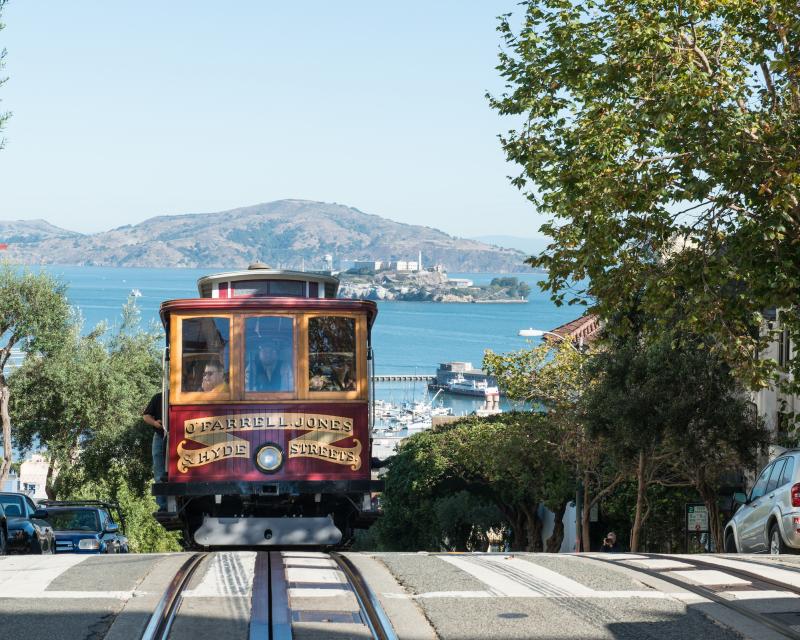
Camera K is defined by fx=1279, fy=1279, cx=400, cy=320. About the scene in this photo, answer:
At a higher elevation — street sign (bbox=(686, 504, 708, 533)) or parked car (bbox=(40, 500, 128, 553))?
parked car (bbox=(40, 500, 128, 553))

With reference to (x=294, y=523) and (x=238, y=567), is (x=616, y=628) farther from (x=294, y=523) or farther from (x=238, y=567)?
(x=294, y=523)

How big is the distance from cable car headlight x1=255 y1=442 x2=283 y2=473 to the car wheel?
5.94m

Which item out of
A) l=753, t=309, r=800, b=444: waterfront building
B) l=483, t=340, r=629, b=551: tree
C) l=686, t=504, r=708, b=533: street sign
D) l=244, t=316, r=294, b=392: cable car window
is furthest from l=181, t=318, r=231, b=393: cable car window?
l=483, t=340, r=629, b=551: tree

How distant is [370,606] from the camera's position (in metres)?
8.76

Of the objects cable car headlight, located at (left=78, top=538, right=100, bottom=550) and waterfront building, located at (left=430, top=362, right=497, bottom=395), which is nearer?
cable car headlight, located at (left=78, top=538, right=100, bottom=550)

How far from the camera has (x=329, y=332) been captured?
15.2 meters

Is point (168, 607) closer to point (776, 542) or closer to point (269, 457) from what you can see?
point (269, 457)

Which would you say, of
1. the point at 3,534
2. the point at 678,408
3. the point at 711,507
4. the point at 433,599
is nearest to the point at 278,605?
the point at 433,599

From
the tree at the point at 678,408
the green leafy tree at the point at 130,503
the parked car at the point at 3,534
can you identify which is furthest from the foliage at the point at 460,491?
the parked car at the point at 3,534

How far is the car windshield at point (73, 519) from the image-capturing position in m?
22.5

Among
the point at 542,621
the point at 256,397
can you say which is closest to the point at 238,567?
the point at 542,621

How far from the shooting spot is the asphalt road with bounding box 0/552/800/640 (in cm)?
801

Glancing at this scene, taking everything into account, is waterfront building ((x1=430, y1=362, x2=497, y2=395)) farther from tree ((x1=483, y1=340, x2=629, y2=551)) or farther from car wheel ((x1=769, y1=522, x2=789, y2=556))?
car wheel ((x1=769, y1=522, x2=789, y2=556))

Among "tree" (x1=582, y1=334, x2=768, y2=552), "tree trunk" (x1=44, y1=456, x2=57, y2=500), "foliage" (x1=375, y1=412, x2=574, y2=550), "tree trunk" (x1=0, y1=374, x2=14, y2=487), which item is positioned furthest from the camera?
"foliage" (x1=375, y1=412, x2=574, y2=550)
